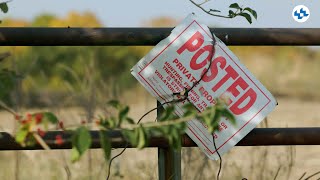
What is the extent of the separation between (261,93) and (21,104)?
4.62ft

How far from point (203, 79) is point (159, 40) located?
200mm

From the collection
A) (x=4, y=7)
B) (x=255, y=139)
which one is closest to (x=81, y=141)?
(x=4, y=7)

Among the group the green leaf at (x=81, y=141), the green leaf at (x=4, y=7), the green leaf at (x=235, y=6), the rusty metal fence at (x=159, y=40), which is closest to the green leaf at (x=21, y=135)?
the green leaf at (x=81, y=141)

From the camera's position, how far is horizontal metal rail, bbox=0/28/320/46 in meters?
2.95

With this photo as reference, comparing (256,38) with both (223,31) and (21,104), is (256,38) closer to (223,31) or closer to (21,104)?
(223,31)

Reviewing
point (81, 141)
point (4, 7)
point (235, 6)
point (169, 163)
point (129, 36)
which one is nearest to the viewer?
point (81, 141)

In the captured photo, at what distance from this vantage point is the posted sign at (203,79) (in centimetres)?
303

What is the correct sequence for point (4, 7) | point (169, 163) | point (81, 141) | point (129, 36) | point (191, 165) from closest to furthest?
point (81, 141) < point (4, 7) < point (129, 36) < point (169, 163) < point (191, 165)

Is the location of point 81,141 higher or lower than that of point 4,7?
lower

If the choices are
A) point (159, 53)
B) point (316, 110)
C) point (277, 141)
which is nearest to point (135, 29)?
point (159, 53)

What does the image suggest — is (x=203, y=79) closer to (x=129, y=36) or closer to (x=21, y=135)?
(x=129, y=36)

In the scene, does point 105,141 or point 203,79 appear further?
point 203,79

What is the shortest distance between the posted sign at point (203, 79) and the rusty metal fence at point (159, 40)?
0.04 m

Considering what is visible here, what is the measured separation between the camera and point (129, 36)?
299 centimetres
